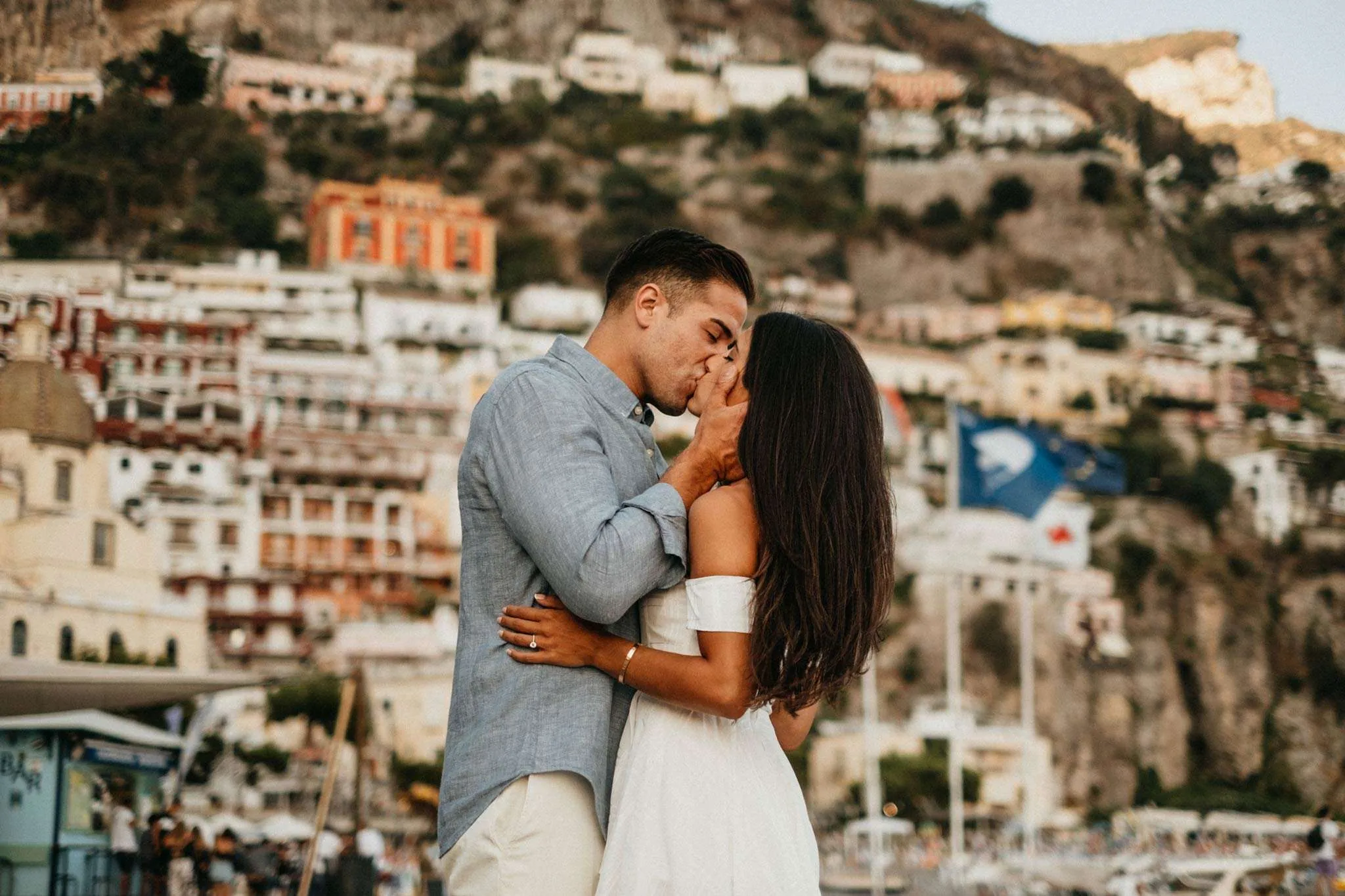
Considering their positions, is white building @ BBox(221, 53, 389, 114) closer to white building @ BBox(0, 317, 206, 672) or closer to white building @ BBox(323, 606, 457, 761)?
white building @ BBox(0, 317, 206, 672)

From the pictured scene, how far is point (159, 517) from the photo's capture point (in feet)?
77.2

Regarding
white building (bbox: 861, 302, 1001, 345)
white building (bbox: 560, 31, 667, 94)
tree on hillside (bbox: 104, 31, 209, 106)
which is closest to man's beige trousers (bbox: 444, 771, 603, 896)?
tree on hillside (bbox: 104, 31, 209, 106)

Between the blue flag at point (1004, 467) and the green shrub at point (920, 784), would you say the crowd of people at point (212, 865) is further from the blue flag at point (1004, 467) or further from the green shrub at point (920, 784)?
the green shrub at point (920, 784)

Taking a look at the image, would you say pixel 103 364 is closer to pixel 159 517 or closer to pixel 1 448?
pixel 159 517

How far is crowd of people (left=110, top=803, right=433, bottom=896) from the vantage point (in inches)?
313

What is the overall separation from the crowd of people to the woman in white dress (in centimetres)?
679

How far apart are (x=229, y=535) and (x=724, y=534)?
79.2 feet

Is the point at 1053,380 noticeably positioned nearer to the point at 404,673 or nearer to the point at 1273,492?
the point at 1273,492

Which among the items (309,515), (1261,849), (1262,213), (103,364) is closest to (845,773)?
(1261,849)

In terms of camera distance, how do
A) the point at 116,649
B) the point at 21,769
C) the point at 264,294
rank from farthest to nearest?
the point at 264,294 → the point at 116,649 → the point at 21,769

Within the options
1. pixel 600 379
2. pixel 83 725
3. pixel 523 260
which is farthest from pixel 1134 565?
pixel 600 379

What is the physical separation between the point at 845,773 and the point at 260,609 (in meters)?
11.7

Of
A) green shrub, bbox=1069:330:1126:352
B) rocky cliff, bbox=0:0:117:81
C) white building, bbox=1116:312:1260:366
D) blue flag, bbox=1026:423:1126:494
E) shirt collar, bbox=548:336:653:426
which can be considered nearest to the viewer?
shirt collar, bbox=548:336:653:426

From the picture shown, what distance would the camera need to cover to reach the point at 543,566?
1648mm
